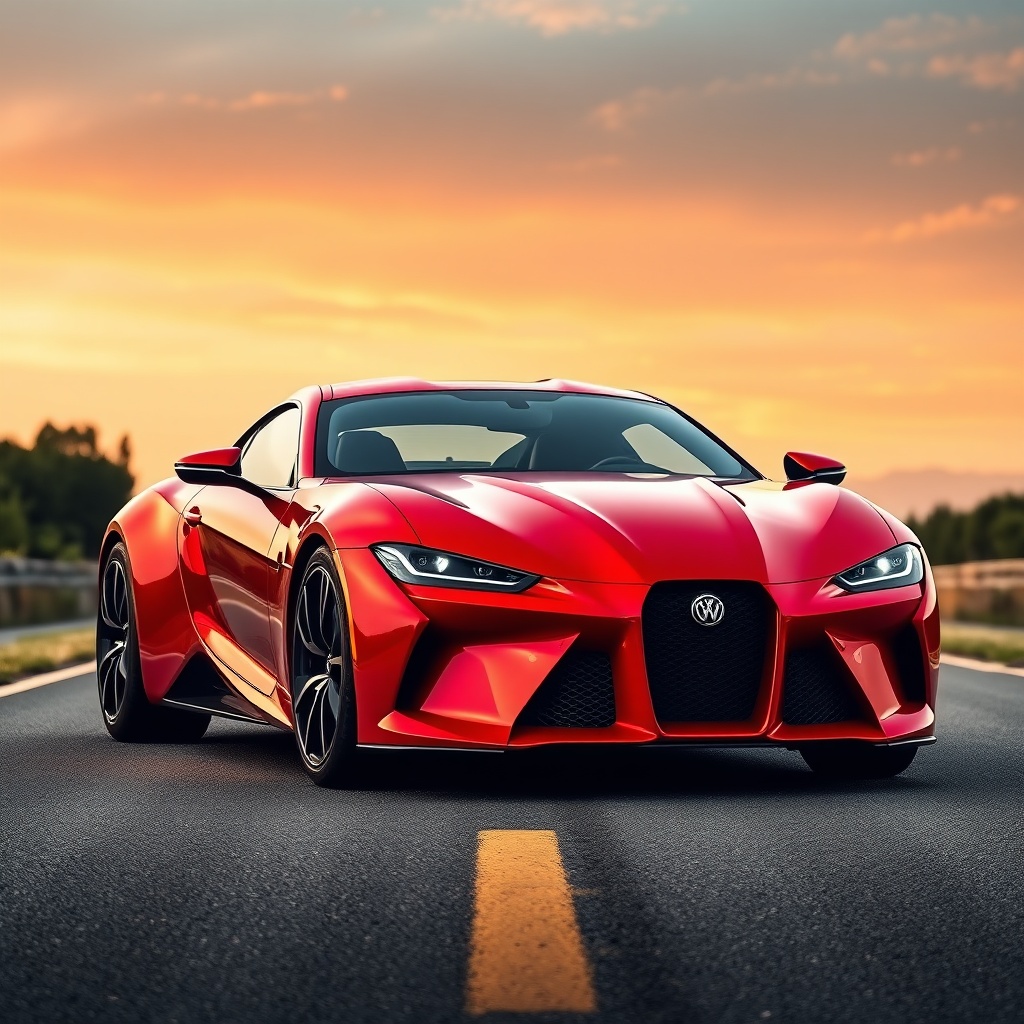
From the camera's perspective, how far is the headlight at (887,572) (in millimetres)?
5664

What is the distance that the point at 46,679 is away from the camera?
35.7ft

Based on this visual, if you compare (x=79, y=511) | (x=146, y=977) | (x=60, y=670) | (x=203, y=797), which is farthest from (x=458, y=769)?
(x=79, y=511)

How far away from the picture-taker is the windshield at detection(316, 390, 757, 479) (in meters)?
6.71

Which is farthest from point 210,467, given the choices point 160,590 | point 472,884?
point 472,884

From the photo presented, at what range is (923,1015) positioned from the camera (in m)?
2.99

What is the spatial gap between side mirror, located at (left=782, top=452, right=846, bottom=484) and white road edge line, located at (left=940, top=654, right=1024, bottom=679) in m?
5.11

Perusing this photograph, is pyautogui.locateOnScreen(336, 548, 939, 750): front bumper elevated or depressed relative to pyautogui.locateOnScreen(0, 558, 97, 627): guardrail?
elevated

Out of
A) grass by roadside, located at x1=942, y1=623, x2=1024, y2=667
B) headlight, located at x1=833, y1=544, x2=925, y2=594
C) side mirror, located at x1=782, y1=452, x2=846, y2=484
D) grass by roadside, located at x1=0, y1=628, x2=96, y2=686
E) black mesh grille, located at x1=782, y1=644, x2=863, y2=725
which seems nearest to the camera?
black mesh grille, located at x1=782, y1=644, x2=863, y2=725

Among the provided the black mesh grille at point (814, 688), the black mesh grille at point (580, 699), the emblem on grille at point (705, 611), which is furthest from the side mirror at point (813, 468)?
the black mesh grille at point (580, 699)

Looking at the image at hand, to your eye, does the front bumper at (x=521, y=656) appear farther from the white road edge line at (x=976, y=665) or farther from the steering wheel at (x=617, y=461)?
the white road edge line at (x=976, y=665)

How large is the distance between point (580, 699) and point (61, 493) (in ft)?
486

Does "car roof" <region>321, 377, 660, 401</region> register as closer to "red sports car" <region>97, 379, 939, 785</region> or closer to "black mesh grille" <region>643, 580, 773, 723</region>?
"red sports car" <region>97, 379, 939, 785</region>

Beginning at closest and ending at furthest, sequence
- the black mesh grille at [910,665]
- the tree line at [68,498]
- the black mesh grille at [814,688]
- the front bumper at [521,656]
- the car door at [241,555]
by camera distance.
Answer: the front bumper at [521,656] → the black mesh grille at [814,688] → the black mesh grille at [910,665] → the car door at [241,555] → the tree line at [68,498]

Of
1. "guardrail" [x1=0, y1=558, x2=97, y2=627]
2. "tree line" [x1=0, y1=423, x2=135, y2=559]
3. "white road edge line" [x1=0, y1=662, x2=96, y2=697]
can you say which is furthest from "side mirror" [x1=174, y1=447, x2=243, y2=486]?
"tree line" [x1=0, y1=423, x2=135, y2=559]
